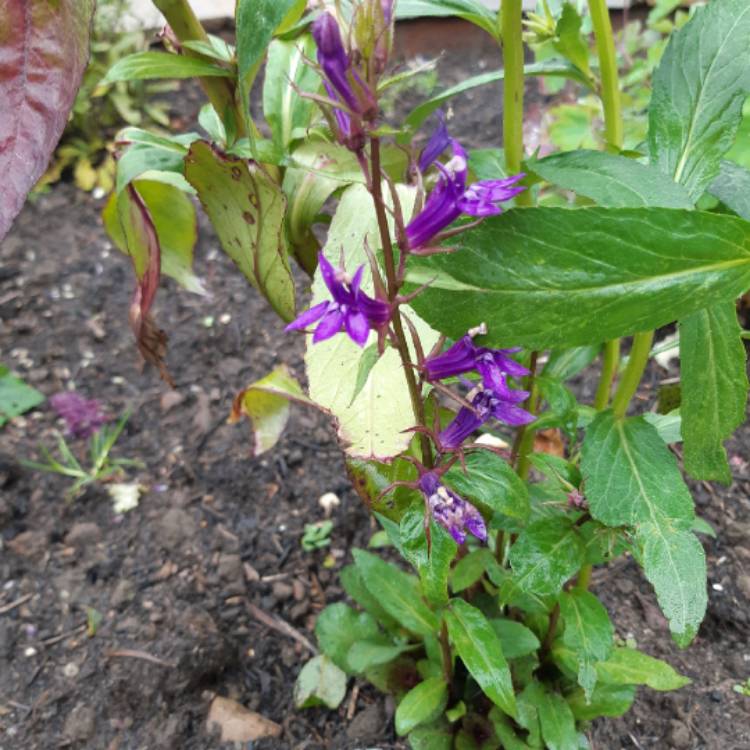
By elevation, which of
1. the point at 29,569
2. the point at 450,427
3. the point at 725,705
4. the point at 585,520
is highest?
the point at 450,427

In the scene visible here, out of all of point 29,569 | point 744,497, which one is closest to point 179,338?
point 29,569

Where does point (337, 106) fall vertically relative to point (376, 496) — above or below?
above

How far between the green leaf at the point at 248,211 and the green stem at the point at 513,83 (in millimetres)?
253

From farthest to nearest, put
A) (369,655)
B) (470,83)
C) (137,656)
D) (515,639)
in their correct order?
(137,656), (369,655), (515,639), (470,83)

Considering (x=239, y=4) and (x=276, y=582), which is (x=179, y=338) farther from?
(x=239, y=4)

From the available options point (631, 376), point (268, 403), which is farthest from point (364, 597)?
point (631, 376)

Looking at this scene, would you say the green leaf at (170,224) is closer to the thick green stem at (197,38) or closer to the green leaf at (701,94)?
the thick green stem at (197,38)

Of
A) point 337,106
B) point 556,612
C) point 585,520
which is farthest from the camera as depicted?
point 556,612

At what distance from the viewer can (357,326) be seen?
595 mm

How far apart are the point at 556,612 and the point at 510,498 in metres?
0.35

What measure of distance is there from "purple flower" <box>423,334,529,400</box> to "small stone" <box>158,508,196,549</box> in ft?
3.16

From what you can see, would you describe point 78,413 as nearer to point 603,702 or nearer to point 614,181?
point 603,702

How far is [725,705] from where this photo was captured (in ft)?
4.11

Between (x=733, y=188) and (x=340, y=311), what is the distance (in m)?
0.45
